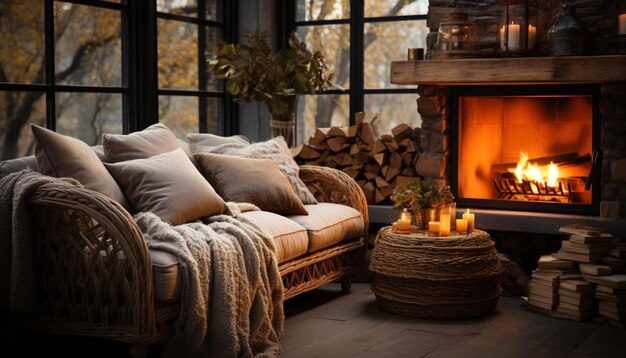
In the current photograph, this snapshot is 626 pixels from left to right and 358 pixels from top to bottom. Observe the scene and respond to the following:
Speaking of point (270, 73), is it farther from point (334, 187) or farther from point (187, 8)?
point (334, 187)

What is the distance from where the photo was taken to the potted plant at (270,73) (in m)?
5.38

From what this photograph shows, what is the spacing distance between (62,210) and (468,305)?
1.98 metres

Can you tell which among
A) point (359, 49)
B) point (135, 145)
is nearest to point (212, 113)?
point (359, 49)

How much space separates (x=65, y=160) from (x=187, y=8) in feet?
7.70

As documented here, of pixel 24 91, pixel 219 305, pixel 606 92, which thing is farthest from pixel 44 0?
pixel 606 92

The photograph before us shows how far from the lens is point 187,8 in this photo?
18.5 ft

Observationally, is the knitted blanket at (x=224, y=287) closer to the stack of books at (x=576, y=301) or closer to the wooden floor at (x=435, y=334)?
the wooden floor at (x=435, y=334)

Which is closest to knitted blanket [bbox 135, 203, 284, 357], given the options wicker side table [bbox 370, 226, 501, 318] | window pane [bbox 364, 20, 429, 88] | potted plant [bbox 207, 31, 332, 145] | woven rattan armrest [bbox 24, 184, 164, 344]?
woven rattan armrest [bbox 24, 184, 164, 344]

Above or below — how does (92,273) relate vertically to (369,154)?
below

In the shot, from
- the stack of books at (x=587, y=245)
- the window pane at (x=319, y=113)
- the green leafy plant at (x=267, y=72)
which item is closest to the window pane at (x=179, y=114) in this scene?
the green leafy plant at (x=267, y=72)

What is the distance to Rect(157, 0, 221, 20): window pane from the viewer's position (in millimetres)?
5426

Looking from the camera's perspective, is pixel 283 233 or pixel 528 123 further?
pixel 528 123

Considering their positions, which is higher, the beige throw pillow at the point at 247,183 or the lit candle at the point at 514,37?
the lit candle at the point at 514,37

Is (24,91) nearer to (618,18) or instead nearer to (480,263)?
(480,263)
